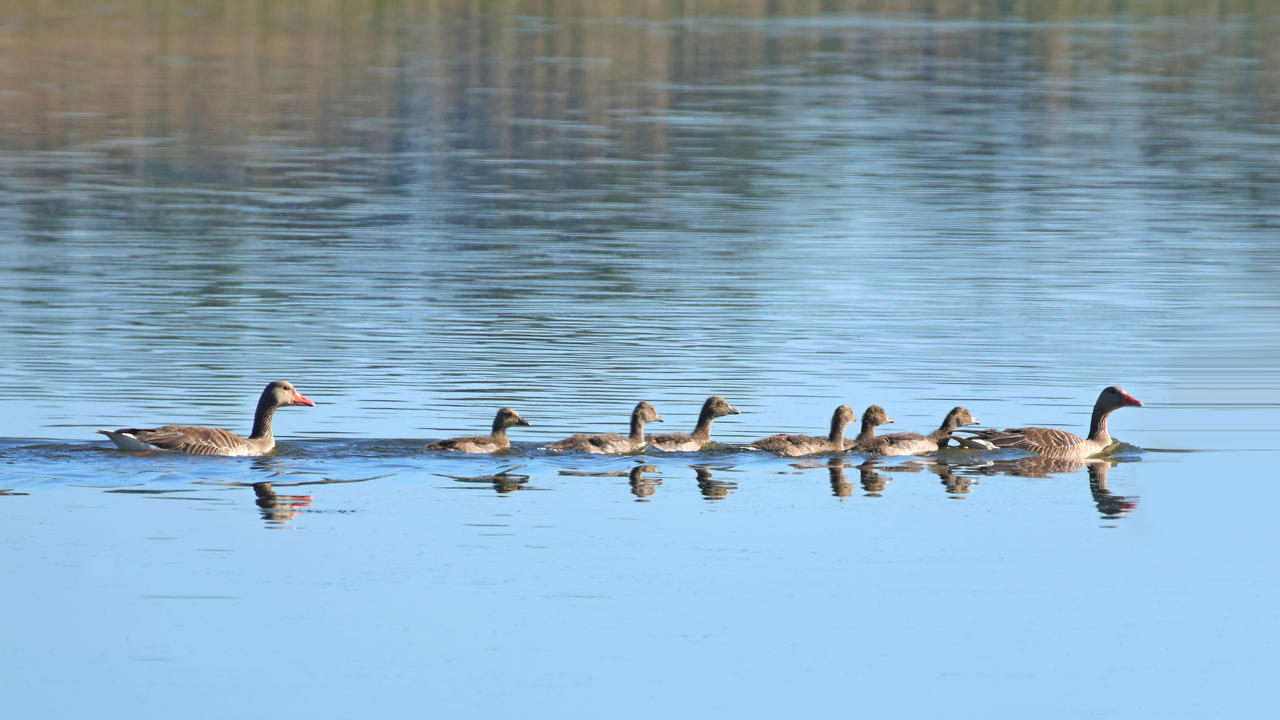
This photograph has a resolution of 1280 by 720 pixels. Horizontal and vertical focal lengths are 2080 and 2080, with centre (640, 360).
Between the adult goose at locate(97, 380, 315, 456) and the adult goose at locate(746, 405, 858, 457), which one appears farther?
the adult goose at locate(746, 405, 858, 457)

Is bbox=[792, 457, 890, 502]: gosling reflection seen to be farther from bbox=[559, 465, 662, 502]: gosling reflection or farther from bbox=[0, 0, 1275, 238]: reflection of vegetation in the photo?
bbox=[0, 0, 1275, 238]: reflection of vegetation

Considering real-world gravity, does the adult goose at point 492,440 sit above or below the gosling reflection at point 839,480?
above

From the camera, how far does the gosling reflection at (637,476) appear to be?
67.4 ft

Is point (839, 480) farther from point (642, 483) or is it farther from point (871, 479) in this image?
point (642, 483)

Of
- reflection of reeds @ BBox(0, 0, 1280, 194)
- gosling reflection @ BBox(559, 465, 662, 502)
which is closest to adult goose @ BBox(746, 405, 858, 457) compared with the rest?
gosling reflection @ BBox(559, 465, 662, 502)

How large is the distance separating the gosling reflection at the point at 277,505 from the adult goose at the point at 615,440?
3265 mm

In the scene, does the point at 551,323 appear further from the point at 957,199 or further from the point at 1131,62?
the point at 1131,62

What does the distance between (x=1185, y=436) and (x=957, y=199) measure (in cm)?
2593

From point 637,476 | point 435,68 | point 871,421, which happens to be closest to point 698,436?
point 637,476

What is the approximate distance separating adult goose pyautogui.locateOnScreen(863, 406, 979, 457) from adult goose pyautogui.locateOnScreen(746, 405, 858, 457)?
36 centimetres

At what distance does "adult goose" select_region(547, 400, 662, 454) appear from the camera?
21906 mm

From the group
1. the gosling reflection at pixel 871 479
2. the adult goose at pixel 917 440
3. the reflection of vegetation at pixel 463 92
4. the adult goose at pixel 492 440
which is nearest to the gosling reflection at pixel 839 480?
the gosling reflection at pixel 871 479

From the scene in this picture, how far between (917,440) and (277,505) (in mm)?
7192

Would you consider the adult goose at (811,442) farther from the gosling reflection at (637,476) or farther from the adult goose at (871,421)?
the gosling reflection at (637,476)
